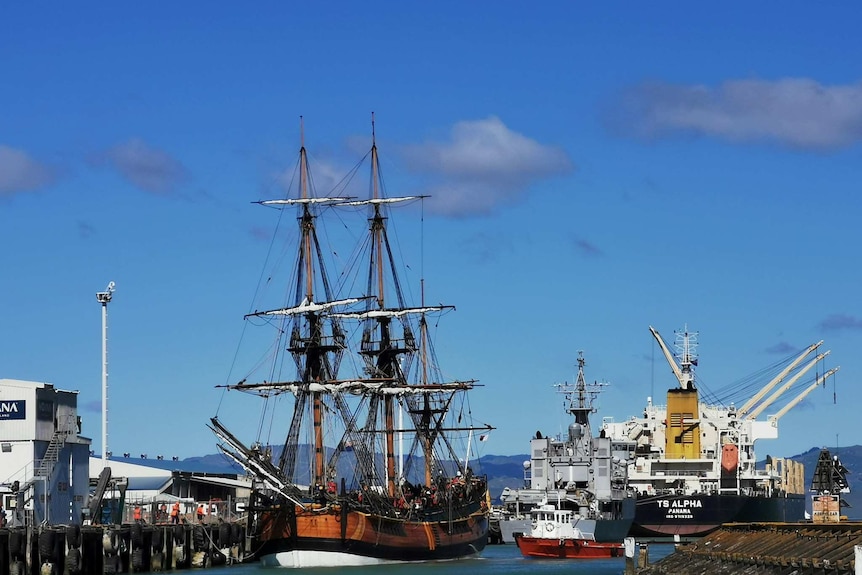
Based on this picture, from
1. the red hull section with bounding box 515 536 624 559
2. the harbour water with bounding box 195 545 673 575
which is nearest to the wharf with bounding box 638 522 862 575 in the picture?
the harbour water with bounding box 195 545 673 575

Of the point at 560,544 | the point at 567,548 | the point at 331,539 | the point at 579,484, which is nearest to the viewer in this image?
the point at 331,539

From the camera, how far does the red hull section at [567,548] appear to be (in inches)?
4021

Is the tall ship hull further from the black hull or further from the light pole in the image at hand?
the black hull

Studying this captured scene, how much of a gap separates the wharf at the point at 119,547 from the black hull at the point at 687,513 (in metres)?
42.5

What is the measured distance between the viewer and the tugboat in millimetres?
102312

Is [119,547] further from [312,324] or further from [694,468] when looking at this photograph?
[694,468]

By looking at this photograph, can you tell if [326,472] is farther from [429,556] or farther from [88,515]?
[88,515]

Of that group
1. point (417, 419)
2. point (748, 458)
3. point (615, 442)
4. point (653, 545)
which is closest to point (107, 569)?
point (417, 419)

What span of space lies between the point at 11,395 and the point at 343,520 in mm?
18431

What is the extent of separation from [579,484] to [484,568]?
114ft

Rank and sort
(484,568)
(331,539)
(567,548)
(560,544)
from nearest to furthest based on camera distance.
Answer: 1. (331,539)
2. (484,568)
3. (567,548)
4. (560,544)

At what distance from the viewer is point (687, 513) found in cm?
13075

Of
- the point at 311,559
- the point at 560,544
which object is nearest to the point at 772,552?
the point at 311,559

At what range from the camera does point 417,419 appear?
390ft
